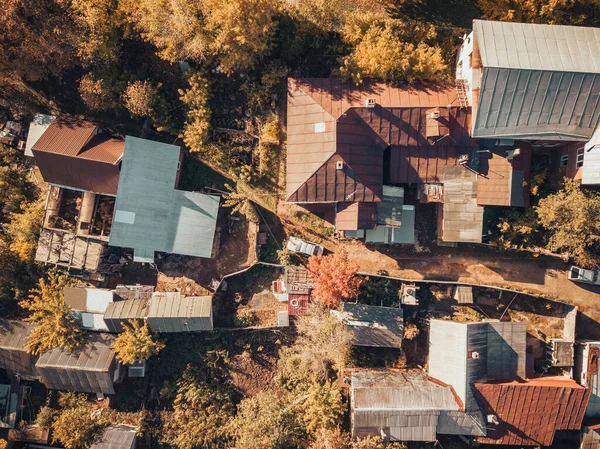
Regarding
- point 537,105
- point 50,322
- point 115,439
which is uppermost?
point 537,105

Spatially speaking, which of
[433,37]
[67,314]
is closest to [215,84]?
[433,37]

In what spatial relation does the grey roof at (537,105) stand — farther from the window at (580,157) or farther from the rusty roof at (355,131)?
the rusty roof at (355,131)

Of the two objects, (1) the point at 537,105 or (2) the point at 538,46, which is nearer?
(2) the point at 538,46

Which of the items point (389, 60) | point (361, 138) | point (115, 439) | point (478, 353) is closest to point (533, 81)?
point (389, 60)

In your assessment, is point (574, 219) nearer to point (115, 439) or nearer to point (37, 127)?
point (115, 439)

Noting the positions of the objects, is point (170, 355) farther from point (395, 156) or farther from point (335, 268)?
point (395, 156)

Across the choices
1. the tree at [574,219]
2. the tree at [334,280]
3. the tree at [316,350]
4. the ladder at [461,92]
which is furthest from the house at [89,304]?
the tree at [574,219]

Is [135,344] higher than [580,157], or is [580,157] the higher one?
[580,157]
